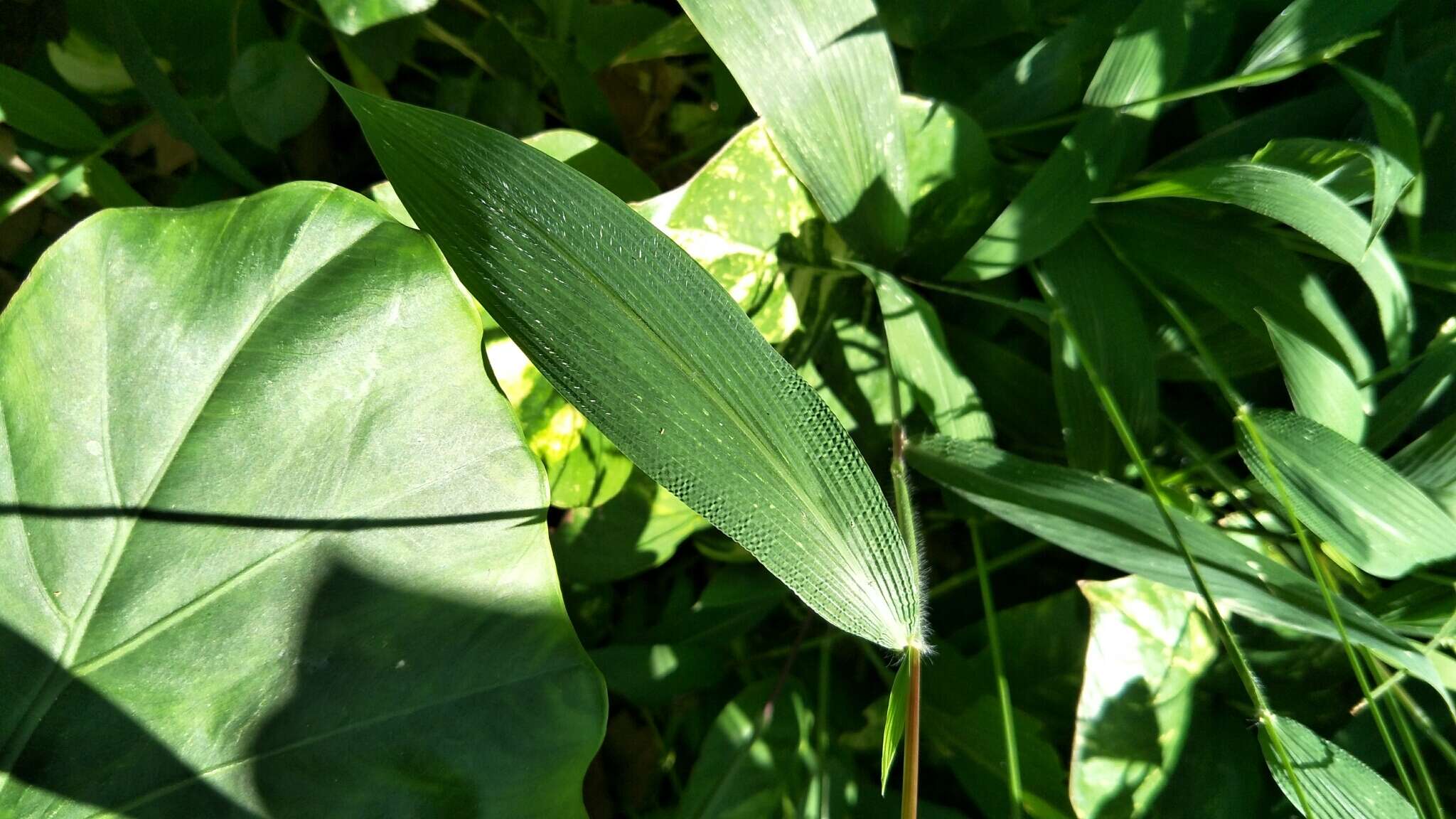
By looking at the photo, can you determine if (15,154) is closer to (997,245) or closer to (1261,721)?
(997,245)

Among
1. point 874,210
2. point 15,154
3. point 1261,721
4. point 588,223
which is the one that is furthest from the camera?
point 15,154

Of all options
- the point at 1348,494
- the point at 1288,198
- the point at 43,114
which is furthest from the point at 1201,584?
the point at 43,114

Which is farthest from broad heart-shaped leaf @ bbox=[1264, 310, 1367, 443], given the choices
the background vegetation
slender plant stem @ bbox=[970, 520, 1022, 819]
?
slender plant stem @ bbox=[970, 520, 1022, 819]

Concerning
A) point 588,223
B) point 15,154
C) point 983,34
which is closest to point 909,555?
point 588,223

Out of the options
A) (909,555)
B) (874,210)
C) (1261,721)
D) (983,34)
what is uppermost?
(983,34)

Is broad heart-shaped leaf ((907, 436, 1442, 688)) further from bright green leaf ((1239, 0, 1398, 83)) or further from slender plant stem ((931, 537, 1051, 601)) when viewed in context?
bright green leaf ((1239, 0, 1398, 83))

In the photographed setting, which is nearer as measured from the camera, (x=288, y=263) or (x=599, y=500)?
(x=288, y=263)
